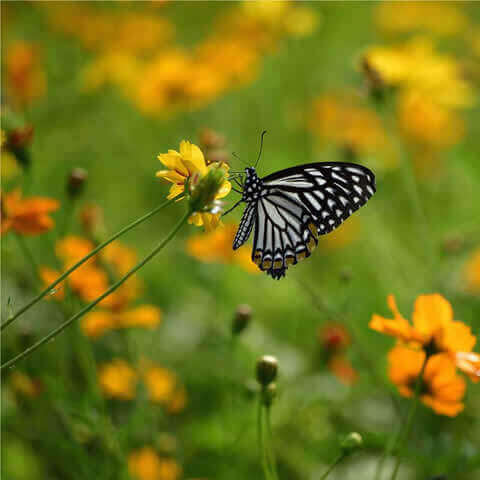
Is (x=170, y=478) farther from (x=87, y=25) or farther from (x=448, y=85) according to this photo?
(x=87, y=25)

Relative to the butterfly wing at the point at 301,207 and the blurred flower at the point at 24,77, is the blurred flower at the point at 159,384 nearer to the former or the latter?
the butterfly wing at the point at 301,207

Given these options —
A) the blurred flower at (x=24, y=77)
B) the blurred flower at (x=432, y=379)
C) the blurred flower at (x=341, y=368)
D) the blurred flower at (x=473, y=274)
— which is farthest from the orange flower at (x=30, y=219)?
the blurred flower at (x=473, y=274)

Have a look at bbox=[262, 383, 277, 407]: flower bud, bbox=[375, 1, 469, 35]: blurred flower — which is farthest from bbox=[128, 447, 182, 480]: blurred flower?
bbox=[375, 1, 469, 35]: blurred flower

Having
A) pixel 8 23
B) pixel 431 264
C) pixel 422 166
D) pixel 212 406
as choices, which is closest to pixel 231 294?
pixel 212 406

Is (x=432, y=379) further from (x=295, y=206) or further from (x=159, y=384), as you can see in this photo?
(x=159, y=384)

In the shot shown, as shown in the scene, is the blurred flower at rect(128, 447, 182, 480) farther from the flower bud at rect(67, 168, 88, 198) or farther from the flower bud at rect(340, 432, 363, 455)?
the flower bud at rect(67, 168, 88, 198)

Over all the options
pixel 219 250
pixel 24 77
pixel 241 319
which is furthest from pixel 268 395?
pixel 24 77

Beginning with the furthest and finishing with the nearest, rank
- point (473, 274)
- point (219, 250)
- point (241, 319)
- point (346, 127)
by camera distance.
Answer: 1. point (346, 127)
2. point (473, 274)
3. point (219, 250)
4. point (241, 319)
